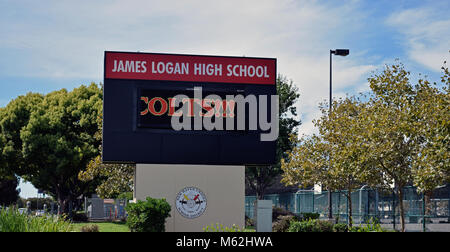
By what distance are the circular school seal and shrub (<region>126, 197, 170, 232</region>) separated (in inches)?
67.4

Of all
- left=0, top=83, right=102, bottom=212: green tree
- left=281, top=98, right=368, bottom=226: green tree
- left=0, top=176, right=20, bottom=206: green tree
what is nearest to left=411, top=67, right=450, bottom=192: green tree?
left=281, top=98, right=368, bottom=226: green tree

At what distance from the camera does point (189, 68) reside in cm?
2594

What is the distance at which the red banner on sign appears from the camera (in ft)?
83.9

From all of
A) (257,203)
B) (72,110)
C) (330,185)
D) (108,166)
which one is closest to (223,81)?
(257,203)

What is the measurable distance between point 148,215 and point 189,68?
22.9 feet

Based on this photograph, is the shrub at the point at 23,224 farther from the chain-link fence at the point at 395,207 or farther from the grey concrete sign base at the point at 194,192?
the chain-link fence at the point at 395,207

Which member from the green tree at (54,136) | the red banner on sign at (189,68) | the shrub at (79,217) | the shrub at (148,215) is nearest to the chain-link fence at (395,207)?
the red banner on sign at (189,68)

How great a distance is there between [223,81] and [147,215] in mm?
7052

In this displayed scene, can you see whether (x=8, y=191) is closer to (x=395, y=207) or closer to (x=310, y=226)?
(x=395, y=207)

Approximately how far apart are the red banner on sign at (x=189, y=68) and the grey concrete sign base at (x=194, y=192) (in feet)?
14.3

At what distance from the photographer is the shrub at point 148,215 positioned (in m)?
24.2

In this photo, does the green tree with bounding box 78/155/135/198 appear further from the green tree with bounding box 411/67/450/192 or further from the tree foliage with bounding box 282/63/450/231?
the green tree with bounding box 411/67/450/192
